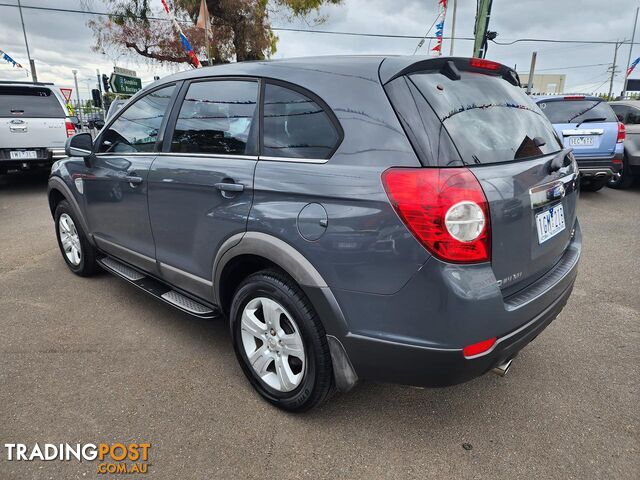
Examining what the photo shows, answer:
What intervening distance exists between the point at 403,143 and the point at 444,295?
2.02ft

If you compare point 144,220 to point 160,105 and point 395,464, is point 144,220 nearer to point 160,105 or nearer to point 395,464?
point 160,105

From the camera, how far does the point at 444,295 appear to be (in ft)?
5.44

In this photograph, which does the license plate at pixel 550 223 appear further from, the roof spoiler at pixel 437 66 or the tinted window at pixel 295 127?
the tinted window at pixel 295 127

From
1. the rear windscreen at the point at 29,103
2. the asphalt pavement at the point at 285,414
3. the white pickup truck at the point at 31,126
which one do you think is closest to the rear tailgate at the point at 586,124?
the asphalt pavement at the point at 285,414

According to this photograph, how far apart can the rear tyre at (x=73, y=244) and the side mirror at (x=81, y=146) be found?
63 cm

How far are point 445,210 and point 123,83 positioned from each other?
21.0 metres

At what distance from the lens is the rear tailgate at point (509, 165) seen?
178 cm

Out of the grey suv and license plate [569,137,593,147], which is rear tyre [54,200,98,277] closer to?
the grey suv

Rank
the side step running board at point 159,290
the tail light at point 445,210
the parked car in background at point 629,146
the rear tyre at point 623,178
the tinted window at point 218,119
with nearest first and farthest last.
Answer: the tail light at point 445,210 → the tinted window at point 218,119 → the side step running board at point 159,290 → the parked car in background at point 629,146 → the rear tyre at point 623,178

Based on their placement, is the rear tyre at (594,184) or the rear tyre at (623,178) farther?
the rear tyre at (623,178)

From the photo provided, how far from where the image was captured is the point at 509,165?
6.20ft

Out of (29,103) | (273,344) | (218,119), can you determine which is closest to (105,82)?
(29,103)

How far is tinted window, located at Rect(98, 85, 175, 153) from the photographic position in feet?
9.75

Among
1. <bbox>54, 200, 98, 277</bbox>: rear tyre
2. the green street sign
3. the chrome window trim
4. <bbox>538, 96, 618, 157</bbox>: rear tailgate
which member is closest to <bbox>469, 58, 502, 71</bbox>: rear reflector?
the chrome window trim
